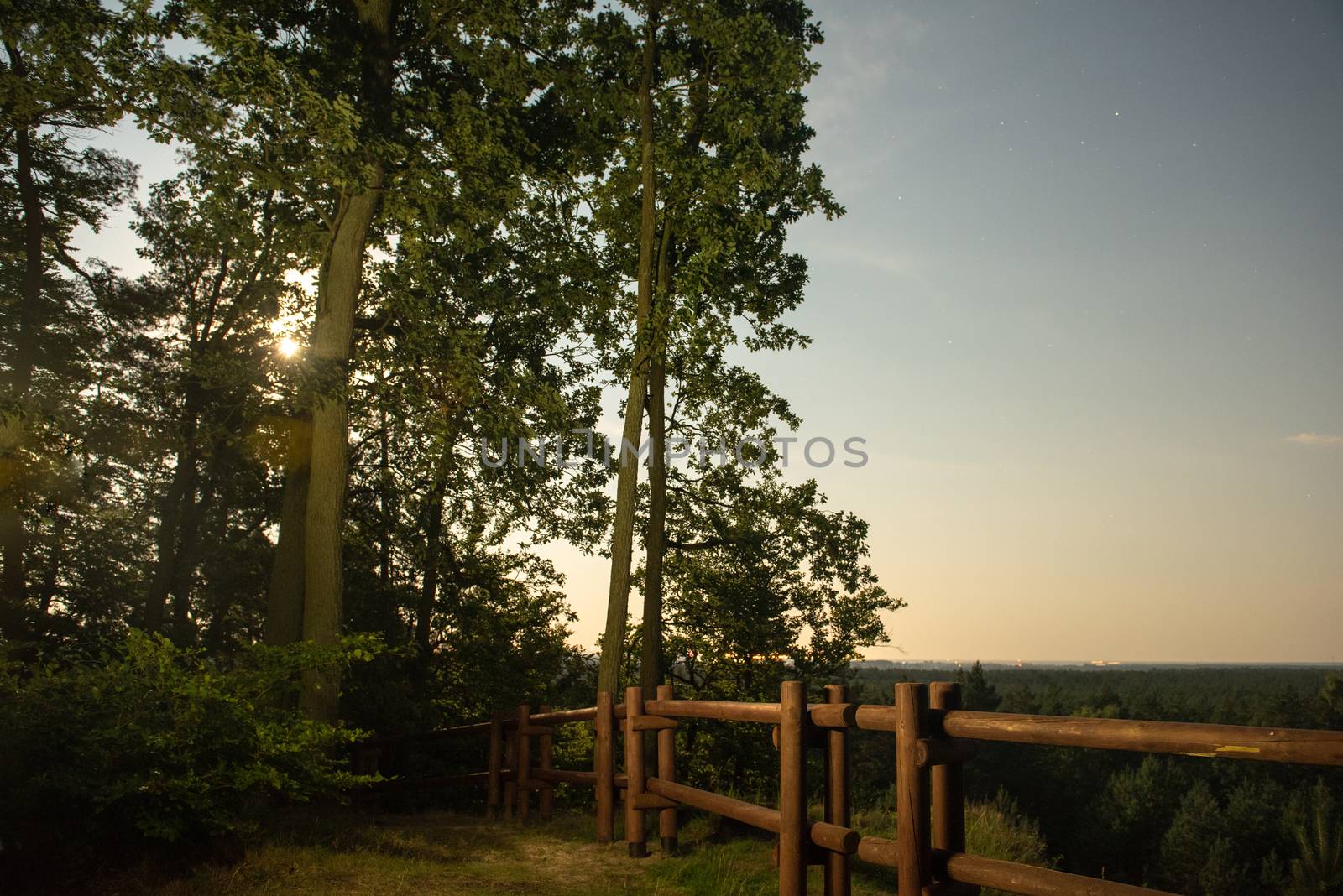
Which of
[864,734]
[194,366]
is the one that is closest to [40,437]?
[194,366]

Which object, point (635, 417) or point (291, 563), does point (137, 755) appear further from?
point (635, 417)

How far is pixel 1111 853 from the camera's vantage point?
206ft

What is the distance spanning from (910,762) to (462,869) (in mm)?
5158

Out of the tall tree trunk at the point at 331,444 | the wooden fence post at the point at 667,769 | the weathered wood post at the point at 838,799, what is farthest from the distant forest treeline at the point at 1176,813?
the weathered wood post at the point at 838,799

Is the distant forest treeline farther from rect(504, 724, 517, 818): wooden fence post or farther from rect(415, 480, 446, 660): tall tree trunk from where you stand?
rect(504, 724, 517, 818): wooden fence post

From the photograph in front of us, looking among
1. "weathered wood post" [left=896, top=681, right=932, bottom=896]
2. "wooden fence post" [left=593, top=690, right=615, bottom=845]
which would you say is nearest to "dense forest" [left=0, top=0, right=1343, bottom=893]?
"wooden fence post" [left=593, top=690, right=615, bottom=845]

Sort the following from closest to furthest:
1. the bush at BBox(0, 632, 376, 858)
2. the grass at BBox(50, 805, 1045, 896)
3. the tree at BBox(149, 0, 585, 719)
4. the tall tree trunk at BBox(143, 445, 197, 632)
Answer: the bush at BBox(0, 632, 376, 858)
the grass at BBox(50, 805, 1045, 896)
the tree at BBox(149, 0, 585, 719)
the tall tree trunk at BBox(143, 445, 197, 632)

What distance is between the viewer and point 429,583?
21.7 meters

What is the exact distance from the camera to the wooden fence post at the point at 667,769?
8172 mm

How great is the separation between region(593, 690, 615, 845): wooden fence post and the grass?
210 millimetres

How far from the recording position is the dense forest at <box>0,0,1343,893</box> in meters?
8.83

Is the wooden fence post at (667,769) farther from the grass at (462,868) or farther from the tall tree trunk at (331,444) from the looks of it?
the tall tree trunk at (331,444)

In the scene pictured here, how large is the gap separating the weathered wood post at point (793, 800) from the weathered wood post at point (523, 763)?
706 cm

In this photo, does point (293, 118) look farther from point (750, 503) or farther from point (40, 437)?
point (750, 503)
